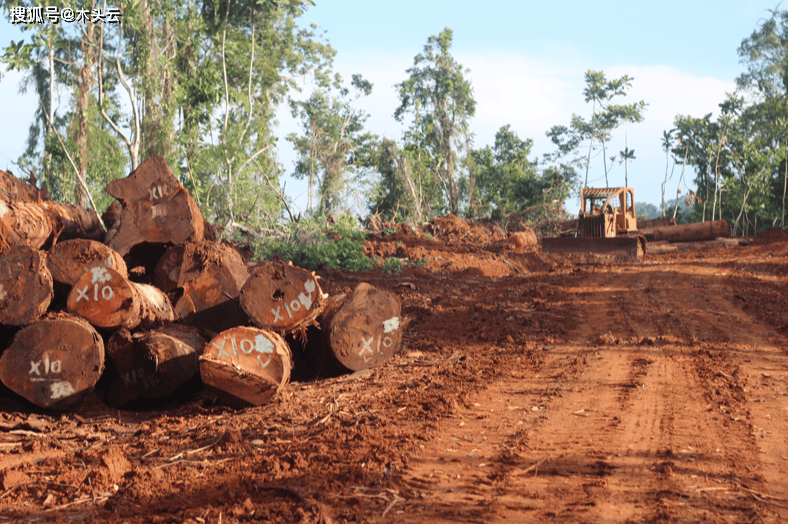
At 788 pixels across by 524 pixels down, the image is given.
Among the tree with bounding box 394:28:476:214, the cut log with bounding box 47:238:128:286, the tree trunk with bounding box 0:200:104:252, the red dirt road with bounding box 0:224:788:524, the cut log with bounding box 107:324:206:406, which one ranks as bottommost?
the red dirt road with bounding box 0:224:788:524

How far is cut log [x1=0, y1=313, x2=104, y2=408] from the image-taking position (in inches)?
193

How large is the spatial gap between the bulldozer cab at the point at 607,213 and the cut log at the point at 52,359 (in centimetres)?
1813

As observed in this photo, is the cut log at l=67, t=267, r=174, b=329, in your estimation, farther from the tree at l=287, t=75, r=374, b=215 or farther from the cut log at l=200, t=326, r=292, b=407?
the tree at l=287, t=75, r=374, b=215

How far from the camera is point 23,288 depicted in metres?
4.94

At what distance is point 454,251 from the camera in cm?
1911

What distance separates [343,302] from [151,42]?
525 inches

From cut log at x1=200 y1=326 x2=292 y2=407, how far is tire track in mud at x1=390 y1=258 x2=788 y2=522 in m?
1.59

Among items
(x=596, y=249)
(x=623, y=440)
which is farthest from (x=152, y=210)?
(x=596, y=249)

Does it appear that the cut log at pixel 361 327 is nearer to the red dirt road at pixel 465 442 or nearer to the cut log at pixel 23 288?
the red dirt road at pixel 465 442

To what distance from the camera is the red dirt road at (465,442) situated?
10.7 ft

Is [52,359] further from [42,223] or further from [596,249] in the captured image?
[596,249]

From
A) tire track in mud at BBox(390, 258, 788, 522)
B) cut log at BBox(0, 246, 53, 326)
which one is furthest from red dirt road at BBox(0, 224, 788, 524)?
cut log at BBox(0, 246, 53, 326)

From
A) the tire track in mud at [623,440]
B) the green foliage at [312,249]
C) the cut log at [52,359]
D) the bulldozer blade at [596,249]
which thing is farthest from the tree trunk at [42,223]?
the bulldozer blade at [596,249]

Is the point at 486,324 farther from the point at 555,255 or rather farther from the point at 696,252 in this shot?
the point at 696,252
